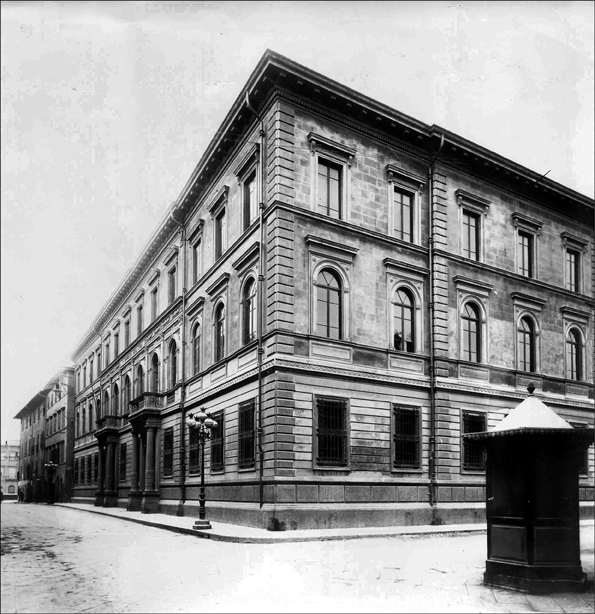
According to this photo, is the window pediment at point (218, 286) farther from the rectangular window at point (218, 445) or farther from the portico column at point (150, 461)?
the portico column at point (150, 461)

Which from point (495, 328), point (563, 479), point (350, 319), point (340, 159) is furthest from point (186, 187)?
point (563, 479)

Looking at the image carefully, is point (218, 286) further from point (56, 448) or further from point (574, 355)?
point (56, 448)

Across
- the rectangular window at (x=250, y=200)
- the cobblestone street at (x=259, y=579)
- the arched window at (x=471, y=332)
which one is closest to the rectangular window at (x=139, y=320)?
the rectangular window at (x=250, y=200)

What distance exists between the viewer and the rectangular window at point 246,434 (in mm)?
21797

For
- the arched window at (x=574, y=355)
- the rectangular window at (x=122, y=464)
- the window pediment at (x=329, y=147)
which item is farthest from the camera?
the rectangular window at (x=122, y=464)

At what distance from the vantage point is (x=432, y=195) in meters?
24.9

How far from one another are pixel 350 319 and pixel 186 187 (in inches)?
417

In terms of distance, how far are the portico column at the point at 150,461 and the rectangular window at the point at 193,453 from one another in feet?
14.0

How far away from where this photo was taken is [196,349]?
2870cm

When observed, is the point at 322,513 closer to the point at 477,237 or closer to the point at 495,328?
the point at 495,328

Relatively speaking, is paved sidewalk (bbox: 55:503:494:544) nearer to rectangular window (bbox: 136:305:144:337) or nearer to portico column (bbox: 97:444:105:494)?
rectangular window (bbox: 136:305:144:337)

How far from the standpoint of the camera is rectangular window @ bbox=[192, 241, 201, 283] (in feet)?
95.8

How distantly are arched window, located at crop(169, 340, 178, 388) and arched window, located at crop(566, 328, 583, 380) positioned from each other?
16.5 meters

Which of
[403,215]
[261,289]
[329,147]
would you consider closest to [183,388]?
[261,289]
